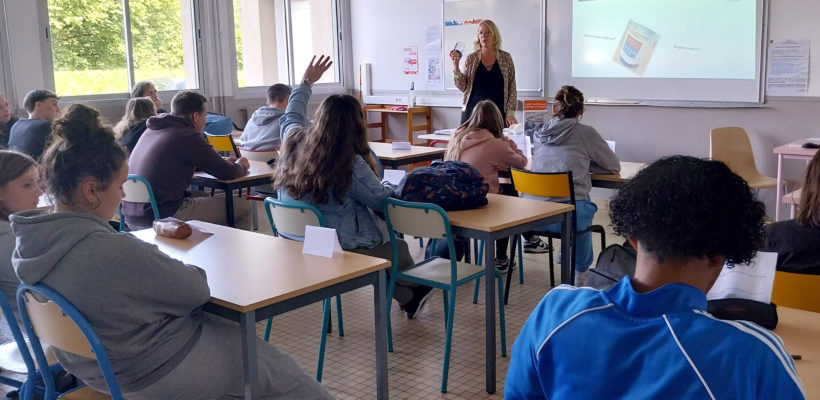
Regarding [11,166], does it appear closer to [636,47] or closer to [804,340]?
[804,340]

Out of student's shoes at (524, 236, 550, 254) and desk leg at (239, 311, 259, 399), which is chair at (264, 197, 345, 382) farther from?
student's shoes at (524, 236, 550, 254)

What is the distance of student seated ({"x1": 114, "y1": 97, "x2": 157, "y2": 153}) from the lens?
455cm

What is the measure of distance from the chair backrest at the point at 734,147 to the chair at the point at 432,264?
3.06 metres

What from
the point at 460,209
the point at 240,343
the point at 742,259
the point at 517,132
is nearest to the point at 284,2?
the point at 517,132

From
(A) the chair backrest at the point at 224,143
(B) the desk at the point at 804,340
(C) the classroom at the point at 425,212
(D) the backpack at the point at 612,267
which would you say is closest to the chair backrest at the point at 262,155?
(C) the classroom at the point at 425,212

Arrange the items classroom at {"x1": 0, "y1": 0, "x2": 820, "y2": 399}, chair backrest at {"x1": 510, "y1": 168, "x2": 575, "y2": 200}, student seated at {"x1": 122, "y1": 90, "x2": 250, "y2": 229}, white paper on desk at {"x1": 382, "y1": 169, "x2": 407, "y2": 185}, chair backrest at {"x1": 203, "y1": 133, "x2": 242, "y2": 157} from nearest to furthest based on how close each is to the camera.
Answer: classroom at {"x1": 0, "y1": 0, "x2": 820, "y2": 399}, white paper on desk at {"x1": 382, "y1": 169, "x2": 407, "y2": 185}, chair backrest at {"x1": 510, "y1": 168, "x2": 575, "y2": 200}, student seated at {"x1": 122, "y1": 90, "x2": 250, "y2": 229}, chair backrest at {"x1": 203, "y1": 133, "x2": 242, "y2": 157}

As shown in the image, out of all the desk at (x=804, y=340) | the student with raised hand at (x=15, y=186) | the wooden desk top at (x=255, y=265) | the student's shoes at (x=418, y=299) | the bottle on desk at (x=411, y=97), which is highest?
the bottle on desk at (x=411, y=97)

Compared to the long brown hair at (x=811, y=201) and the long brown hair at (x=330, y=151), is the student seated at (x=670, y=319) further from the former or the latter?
the long brown hair at (x=330, y=151)

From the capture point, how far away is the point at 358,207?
3.36 metres

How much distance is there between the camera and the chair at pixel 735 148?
5.65m

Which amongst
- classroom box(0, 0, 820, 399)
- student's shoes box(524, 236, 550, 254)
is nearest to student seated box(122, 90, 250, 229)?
classroom box(0, 0, 820, 399)

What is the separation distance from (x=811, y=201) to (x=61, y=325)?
207 cm

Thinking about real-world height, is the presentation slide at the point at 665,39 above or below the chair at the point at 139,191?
above

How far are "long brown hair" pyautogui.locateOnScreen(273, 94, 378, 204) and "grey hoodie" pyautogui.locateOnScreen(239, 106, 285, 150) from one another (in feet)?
7.15
